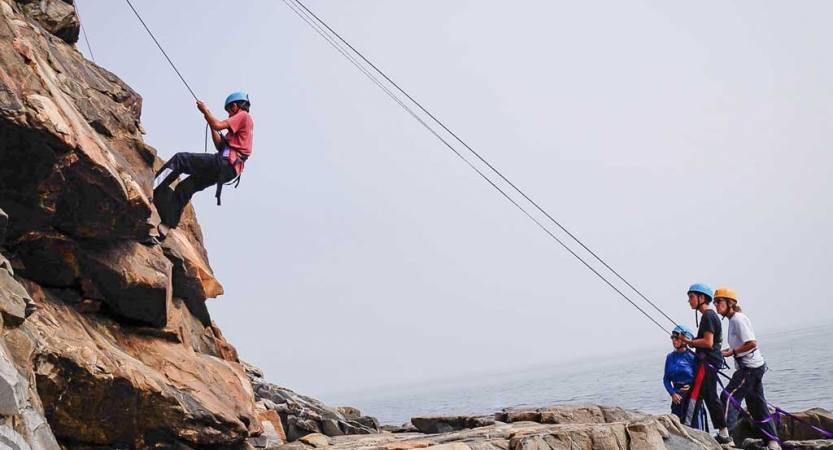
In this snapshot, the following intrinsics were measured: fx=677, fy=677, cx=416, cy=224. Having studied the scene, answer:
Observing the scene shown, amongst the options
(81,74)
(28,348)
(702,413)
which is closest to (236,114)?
(81,74)

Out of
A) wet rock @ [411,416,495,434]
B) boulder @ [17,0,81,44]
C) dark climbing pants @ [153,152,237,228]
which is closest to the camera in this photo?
dark climbing pants @ [153,152,237,228]

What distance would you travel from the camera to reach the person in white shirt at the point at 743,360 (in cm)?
1373

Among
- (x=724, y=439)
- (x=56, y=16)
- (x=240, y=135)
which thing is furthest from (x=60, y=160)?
(x=724, y=439)

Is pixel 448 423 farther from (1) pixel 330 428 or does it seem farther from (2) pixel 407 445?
(2) pixel 407 445

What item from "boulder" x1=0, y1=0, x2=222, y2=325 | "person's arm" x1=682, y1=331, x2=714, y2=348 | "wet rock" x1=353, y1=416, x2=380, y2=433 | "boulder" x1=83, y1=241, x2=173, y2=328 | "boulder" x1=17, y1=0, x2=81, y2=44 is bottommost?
"wet rock" x1=353, y1=416, x2=380, y2=433

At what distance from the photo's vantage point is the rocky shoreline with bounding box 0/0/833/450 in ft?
30.4

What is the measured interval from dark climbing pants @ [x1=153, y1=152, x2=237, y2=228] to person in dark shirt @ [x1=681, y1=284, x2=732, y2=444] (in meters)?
9.95

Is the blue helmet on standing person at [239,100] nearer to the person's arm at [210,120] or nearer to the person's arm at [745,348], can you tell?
the person's arm at [210,120]

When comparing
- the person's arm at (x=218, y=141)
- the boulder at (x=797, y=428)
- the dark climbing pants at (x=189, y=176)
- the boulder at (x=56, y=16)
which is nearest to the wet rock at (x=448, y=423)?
the boulder at (x=797, y=428)

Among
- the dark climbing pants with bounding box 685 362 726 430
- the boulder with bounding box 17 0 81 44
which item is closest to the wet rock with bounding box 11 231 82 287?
the boulder with bounding box 17 0 81 44

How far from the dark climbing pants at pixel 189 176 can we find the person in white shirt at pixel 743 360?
10.2m

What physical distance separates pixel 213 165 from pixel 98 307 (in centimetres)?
341

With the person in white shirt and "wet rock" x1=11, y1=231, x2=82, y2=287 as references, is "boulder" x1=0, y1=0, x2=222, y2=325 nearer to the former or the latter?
"wet rock" x1=11, y1=231, x2=82, y2=287

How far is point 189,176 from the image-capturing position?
13.6 metres
